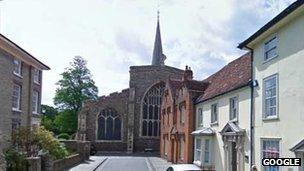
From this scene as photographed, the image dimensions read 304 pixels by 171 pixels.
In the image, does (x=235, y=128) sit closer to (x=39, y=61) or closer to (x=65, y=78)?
(x=39, y=61)

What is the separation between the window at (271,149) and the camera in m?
16.8

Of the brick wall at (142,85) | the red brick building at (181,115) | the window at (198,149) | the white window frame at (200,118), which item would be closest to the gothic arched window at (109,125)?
the brick wall at (142,85)

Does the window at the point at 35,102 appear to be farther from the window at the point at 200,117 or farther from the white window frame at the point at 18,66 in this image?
the window at the point at 200,117

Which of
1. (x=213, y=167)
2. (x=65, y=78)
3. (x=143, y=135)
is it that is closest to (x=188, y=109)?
(x=213, y=167)

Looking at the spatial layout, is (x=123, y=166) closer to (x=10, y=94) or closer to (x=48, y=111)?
(x=10, y=94)

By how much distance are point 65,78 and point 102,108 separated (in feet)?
43.3

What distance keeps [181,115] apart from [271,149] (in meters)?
18.0

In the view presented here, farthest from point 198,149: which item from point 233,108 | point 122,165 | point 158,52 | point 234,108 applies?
point 158,52

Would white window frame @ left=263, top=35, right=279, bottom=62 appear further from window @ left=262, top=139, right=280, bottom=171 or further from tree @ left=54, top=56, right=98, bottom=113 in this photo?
tree @ left=54, top=56, right=98, bottom=113

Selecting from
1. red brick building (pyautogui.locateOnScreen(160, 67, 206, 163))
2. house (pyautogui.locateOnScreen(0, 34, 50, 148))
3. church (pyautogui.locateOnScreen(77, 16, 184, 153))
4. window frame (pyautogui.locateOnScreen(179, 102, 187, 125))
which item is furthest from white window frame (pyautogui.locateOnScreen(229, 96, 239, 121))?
church (pyautogui.locateOnScreen(77, 16, 184, 153))

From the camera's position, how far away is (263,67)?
737 inches

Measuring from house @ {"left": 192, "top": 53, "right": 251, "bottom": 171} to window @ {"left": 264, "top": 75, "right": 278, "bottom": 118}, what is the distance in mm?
1959

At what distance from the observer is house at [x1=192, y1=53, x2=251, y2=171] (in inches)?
827

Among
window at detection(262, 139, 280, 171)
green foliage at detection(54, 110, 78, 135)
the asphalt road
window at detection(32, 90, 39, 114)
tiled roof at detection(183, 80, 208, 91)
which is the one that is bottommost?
the asphalt road
